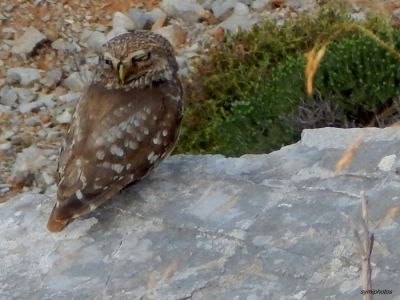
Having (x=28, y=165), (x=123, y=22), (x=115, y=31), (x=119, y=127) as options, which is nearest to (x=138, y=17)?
(x=123, y=22)

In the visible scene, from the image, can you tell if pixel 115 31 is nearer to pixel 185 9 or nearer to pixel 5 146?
pixel 185 9

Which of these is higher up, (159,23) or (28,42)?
(159,23)

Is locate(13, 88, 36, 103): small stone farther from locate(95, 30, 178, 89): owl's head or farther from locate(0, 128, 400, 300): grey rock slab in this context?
locate(0, 128, 400, 300): grey rock slab

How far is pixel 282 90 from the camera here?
757cm

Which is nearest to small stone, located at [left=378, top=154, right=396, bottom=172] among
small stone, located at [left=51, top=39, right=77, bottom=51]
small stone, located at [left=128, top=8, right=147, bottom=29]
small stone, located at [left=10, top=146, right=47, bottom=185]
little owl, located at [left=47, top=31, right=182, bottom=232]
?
little owl, located at [left=47, top=31, right=182, bottom=232]

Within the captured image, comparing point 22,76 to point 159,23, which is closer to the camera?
point 22,76

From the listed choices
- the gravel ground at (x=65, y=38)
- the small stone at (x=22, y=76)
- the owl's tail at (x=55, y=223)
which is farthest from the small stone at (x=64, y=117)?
the owl's tail at (x=55, y=223)

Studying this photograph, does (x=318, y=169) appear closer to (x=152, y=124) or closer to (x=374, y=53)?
(x=152, y=124)

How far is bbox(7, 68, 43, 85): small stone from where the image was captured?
920cm

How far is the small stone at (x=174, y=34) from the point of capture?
30.8 ft

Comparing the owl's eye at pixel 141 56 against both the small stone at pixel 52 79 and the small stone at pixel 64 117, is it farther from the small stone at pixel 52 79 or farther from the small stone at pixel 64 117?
the small stone at pixel 52 79

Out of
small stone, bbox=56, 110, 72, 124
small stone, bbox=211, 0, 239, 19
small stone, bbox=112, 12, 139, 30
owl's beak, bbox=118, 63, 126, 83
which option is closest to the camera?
owl's beak, bbox=118, 63, 126, 83

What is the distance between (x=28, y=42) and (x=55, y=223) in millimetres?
4867

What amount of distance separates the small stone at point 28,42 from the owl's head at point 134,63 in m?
3.73
